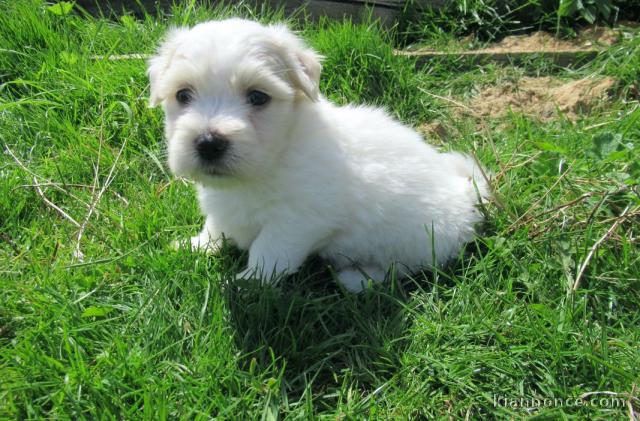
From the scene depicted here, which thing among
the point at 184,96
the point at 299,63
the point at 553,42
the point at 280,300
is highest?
the point at 299,63

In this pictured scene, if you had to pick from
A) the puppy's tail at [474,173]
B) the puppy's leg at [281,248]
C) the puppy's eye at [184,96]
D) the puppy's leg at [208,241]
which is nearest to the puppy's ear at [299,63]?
the puppy's eye at [184,96]

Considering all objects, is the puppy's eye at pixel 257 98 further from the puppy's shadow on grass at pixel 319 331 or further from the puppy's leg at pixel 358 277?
the puppy's leg at pixel 358 277

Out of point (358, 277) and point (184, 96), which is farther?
point (358, 277)

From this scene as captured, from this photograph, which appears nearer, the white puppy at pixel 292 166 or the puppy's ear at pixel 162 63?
the white puppy at pixel 292 166

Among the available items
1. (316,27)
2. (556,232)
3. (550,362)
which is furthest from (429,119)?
(550,362)

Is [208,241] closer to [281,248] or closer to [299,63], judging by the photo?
[281,248]

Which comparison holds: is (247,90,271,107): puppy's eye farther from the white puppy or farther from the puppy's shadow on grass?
the puppy's shadow on grass

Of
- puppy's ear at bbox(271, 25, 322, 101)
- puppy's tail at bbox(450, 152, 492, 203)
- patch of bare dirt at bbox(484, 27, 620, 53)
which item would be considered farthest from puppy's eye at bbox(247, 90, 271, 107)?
patch of bare dirt at bbox(484, 27, 620, 53)

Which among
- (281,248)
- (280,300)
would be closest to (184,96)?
(281,248)
